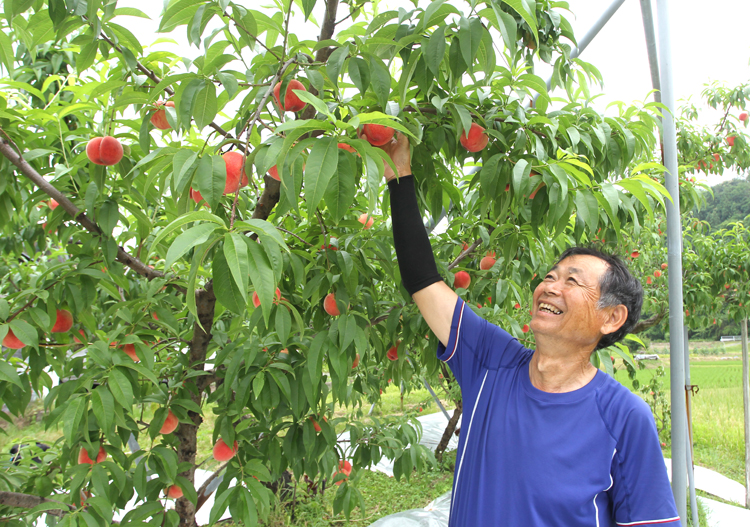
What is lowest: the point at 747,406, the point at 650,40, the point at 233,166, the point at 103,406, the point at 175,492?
the point at 747,406

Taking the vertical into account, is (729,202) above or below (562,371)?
above

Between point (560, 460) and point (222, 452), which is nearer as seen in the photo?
point (560, 460)

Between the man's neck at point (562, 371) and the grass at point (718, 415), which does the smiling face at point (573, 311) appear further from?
the grass at point (718, 415)

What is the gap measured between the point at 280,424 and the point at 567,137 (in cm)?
104

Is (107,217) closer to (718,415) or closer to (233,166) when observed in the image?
(233,166)

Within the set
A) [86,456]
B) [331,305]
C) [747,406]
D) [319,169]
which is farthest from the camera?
[747,406]

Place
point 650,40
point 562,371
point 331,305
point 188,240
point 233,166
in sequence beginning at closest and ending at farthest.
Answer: point 188,240, point 233,166, point 562,371, point 331,305, point 650,40

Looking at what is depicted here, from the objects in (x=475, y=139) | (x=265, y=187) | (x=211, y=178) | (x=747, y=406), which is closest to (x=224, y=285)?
(x=211, y=178)

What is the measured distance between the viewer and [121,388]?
100cm

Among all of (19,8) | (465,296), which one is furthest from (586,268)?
(19,8)

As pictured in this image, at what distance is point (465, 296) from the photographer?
1.39 metres

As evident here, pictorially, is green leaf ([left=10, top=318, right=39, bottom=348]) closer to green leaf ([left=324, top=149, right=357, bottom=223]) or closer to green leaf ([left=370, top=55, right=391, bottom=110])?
green leaf ([left=324, top=149, right=357, bottom=223])

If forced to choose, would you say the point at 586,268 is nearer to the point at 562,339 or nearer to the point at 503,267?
the point at 562,339

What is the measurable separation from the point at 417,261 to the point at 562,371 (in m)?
0.38
